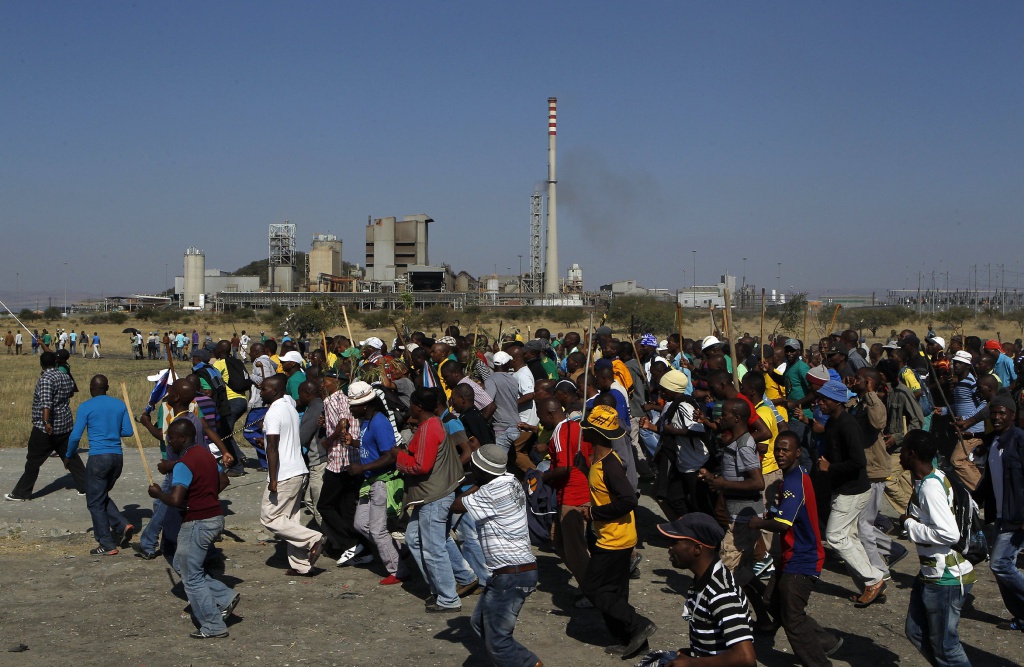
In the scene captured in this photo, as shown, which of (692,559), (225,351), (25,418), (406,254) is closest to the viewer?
(692,559)

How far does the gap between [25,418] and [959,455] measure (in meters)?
16.6

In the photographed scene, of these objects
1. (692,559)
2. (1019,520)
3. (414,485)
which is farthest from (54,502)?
(1019,520)

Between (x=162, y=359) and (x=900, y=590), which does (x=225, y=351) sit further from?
(x=162, y=359)

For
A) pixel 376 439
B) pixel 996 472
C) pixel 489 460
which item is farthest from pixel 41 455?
pixel 996 472

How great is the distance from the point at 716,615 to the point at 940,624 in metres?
1.95

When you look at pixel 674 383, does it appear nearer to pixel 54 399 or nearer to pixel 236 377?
pixel 236 377

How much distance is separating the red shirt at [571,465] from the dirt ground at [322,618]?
95 cm

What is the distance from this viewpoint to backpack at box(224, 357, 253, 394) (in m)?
12.1

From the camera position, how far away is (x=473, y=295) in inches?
3499

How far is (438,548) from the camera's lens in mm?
7031

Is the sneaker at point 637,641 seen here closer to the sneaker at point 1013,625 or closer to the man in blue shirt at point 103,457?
the sneaker at point 1013,625

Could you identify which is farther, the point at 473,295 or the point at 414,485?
the point at 473,295

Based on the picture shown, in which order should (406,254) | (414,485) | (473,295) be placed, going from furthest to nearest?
(406,254), (473,295), (414,485)

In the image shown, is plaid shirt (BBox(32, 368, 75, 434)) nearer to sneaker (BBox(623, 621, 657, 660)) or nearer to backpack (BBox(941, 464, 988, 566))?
sneaker (BBox(623, 621, 657, 660))
